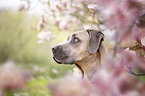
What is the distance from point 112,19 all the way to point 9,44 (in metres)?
2.91

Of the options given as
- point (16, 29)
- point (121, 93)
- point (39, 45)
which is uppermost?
point (16, 29)

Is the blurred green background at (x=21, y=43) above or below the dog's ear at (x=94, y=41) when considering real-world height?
above

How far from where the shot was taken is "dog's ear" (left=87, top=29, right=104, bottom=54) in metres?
0.62

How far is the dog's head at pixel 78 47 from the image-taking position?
629mm

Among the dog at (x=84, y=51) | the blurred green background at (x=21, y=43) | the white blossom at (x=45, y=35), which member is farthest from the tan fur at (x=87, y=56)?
the blurred green background at (x=21, y=43)

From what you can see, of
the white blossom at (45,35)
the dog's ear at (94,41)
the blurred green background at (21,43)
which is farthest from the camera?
the blurred green background at (21,43)

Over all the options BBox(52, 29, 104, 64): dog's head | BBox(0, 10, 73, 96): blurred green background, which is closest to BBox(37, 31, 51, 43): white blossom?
BBox(52, 29, 104, 64): dog's head

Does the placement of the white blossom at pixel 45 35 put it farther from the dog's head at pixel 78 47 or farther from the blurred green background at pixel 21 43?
the blurred green background at pixel 21 43

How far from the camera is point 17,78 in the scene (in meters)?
0.29

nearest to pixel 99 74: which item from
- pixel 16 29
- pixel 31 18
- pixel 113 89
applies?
pixel 113 89

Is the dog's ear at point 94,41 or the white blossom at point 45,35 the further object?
the white blossom at point 45,35

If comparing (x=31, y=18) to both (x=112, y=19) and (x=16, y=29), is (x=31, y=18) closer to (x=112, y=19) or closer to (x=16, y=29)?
(x=16, y=29)

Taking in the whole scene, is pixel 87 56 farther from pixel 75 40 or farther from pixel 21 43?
pixel 21 43

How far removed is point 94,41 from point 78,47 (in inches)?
2.8
